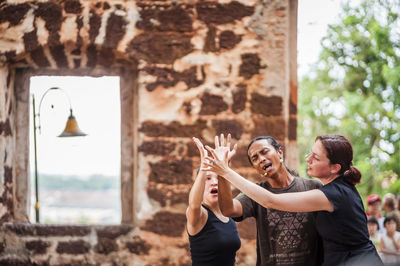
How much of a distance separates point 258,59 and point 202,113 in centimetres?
55

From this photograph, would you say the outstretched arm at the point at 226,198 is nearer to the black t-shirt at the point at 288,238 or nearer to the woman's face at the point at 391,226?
the black t-shirt at the point at 288,238

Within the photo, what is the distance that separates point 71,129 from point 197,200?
182cm

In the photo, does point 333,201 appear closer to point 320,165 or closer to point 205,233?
point 320,165

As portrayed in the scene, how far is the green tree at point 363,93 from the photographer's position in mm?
10023

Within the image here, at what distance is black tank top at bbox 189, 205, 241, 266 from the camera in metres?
2.15

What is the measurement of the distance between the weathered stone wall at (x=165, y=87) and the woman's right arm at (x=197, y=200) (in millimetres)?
978

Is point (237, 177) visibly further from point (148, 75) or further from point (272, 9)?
point (272, 9)

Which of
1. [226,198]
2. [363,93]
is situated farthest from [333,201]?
[363,93]

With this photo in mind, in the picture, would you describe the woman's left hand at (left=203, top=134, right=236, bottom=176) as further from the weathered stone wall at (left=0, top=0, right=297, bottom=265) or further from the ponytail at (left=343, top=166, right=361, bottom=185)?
the weathered stone wall at (left=0, top=0, right=297, bottom=265)

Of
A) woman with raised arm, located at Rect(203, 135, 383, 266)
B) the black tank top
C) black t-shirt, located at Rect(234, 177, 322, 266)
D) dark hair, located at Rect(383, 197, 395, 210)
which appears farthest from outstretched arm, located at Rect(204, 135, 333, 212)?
dark hair, located at Rect(383, 197, 395, 210)

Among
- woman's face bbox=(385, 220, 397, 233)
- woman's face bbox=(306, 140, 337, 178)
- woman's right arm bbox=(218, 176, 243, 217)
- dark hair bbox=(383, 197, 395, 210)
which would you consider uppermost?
woman's face bbox=(306, 140, 337, 178)

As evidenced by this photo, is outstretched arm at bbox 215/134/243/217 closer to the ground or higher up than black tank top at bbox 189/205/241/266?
higher up

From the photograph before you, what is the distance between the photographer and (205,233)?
2.18 meters

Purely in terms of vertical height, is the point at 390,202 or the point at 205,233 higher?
the point at 205,233
